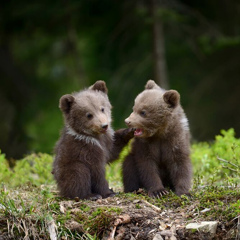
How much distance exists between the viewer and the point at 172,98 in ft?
23.9

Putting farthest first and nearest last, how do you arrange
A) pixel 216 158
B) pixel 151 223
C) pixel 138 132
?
pixel 216 158, pixel 138 132, pixel 151 223

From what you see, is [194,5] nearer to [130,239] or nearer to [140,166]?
[140,166]

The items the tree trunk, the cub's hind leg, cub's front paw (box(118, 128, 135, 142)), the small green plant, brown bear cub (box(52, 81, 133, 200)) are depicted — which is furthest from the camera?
the tree trunk

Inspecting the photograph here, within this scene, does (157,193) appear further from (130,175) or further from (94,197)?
(94,197)

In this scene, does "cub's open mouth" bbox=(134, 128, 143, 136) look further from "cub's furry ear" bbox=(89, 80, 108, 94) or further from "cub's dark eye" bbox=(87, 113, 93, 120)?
"cub's furry ear" bbox=(89, 80, 108, 94)

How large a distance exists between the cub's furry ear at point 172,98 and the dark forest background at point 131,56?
8.05 metres

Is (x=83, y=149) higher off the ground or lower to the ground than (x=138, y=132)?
lower

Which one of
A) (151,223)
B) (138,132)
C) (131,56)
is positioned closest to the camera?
(151,223)

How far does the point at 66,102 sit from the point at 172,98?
1303 millimetres

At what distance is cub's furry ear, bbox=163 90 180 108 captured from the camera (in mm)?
7254

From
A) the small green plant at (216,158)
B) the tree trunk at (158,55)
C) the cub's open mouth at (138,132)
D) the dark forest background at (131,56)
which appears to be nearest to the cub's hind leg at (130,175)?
the cub's open mouth at (138,132)

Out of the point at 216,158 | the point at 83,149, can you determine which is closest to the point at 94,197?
the point at 83,149

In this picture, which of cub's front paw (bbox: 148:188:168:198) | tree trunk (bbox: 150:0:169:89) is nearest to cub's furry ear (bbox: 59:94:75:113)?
cub's front paw (bbox: 148:188:168:198)

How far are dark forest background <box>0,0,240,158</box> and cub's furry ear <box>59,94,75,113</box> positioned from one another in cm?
804
